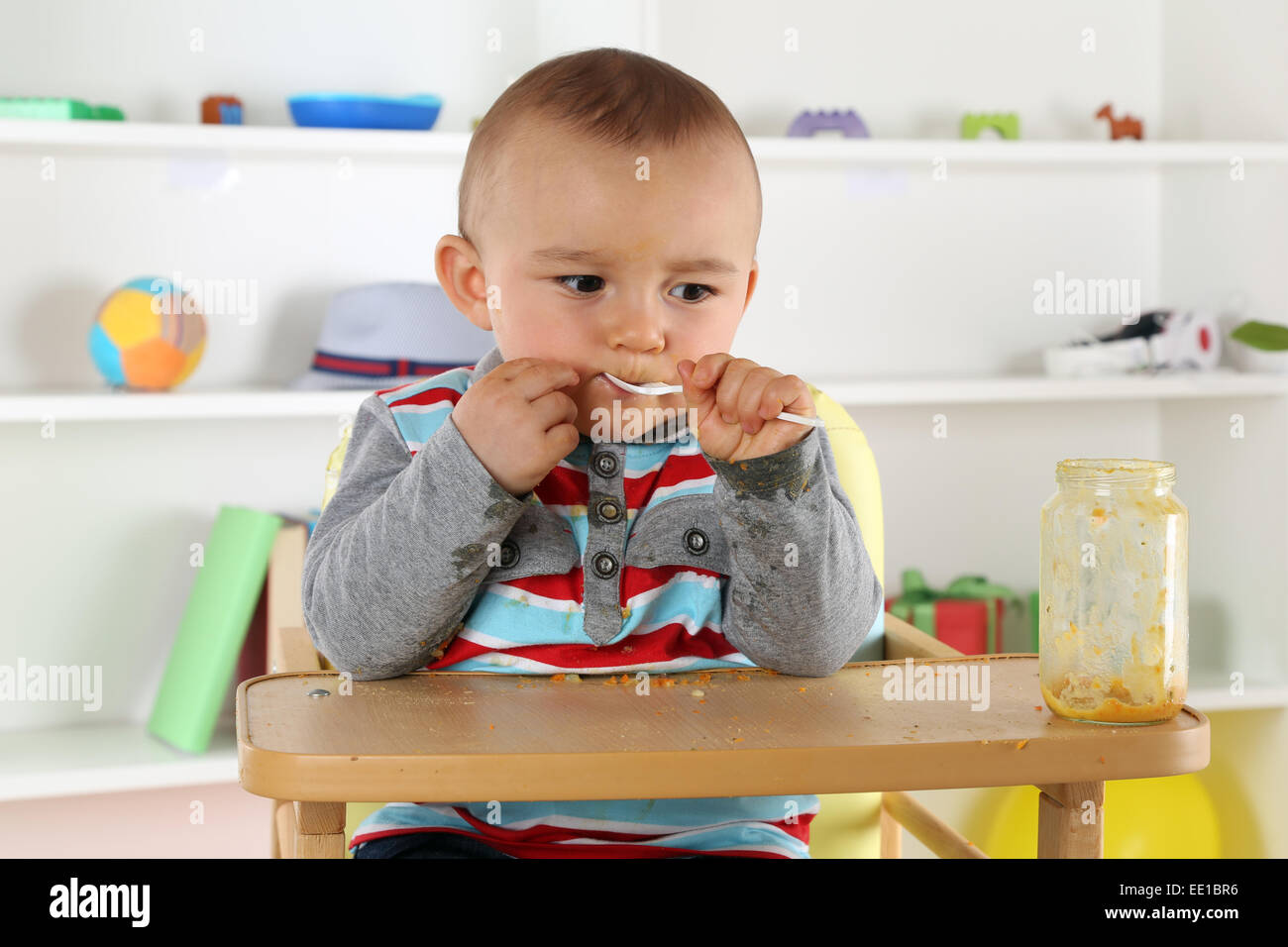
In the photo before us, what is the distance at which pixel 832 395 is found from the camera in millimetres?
1926

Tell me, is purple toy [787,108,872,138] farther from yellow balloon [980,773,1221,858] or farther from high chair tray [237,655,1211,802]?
high chair tray [237,655,1211,802]

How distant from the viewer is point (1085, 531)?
74cm

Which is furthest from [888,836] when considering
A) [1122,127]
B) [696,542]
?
[1122,127]

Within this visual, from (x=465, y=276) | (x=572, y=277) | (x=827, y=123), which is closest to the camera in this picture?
(x=572, y=277)

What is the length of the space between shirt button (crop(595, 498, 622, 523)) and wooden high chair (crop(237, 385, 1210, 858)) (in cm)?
15

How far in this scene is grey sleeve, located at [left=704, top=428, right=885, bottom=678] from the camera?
815 mm

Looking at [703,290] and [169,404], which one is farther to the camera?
[169,404]

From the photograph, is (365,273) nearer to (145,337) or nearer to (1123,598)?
(145,337)

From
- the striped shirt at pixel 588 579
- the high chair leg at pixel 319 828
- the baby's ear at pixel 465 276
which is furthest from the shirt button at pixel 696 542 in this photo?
the high chair leg at pixel 319 828

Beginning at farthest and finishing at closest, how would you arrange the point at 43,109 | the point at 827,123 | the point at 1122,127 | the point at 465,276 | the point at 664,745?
the point at 1122,127 < the point at 827,123 < the point at 43,109 < the point at 465,276 < the point at 664,745

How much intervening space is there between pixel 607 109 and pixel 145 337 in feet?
3.64

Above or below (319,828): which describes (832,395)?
above

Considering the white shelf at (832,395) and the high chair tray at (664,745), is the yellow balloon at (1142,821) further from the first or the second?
the high chair tray at (664,745)
